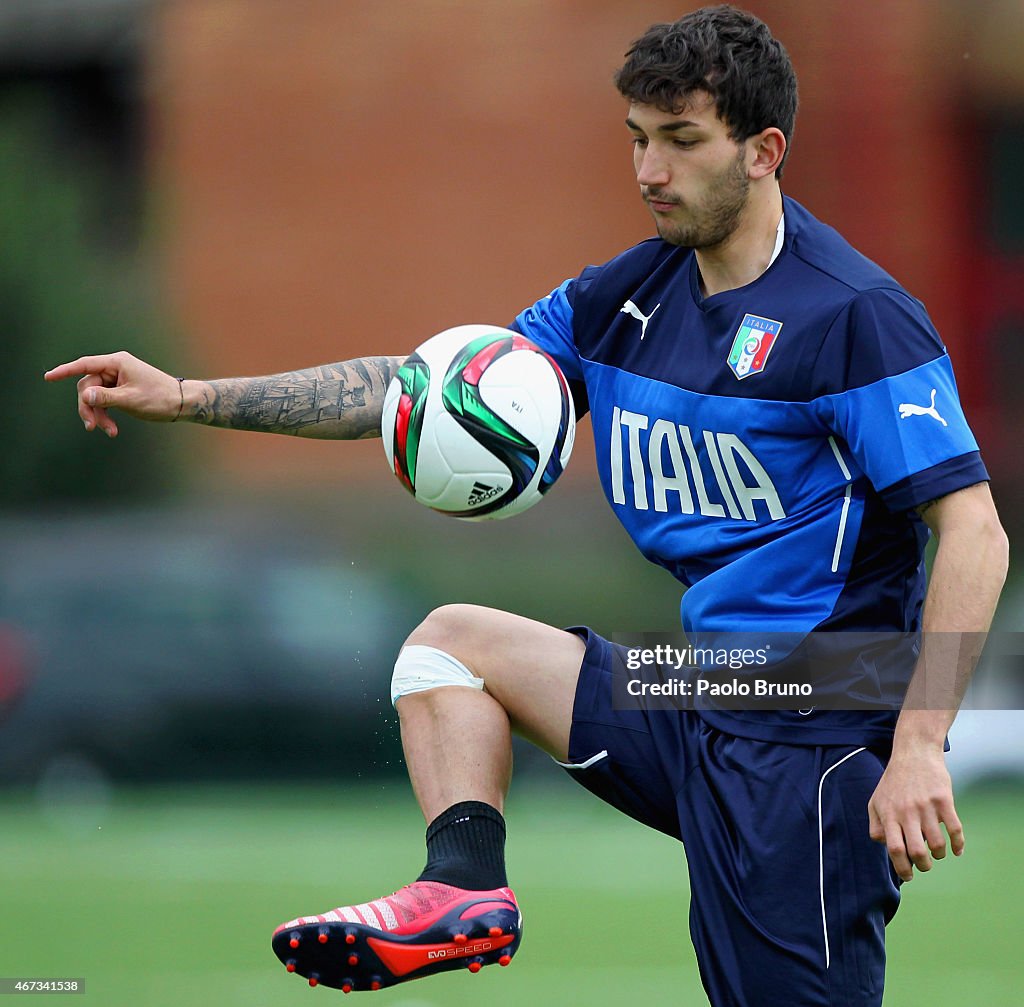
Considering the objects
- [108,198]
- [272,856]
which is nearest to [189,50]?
[108,198]

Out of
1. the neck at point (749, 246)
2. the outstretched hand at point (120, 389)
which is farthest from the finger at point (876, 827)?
the outstretched hand at point (120, 389)

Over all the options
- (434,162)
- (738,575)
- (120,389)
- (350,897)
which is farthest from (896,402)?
(434,162)

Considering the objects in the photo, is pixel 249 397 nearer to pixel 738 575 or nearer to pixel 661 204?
pixel 661 204

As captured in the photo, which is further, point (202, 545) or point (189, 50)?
point (189, 50)

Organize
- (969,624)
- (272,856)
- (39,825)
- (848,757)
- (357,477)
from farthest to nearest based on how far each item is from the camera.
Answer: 1. (357,477)
2. (39,825)
3. (272,856)
4. (848,757)
5. (969,624)

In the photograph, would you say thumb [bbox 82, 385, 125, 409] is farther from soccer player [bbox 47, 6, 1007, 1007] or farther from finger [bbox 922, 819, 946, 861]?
finger [bbox 922, 819, 946, 861]

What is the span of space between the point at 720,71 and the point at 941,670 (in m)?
1.27

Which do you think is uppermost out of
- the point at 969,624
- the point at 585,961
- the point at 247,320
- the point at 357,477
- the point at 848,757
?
the point at 247,320

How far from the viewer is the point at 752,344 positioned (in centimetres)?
325

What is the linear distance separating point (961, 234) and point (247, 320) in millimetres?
4414

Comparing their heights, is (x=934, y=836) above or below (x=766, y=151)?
below

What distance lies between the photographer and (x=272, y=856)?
7.49 m

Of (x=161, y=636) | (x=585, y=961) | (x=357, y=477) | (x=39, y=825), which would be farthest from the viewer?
(x=357, y=477)

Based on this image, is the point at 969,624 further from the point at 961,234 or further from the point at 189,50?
the point at 189,50
